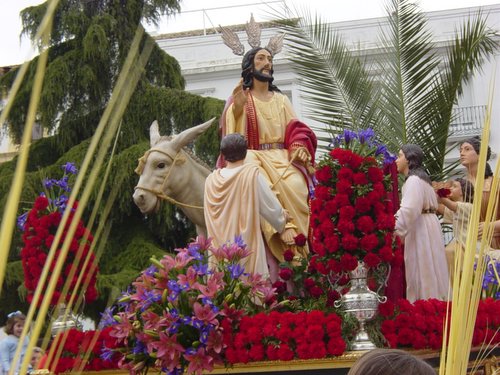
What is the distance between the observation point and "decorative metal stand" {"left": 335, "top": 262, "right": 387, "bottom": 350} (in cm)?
616

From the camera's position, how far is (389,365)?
4.95 feet

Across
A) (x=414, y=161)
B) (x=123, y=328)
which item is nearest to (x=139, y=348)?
(x=123, y=328)

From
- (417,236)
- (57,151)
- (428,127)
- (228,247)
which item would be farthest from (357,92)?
(57,151)

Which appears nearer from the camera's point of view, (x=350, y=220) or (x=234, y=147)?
(x=350, y=220)

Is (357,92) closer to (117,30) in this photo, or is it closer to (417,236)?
(417,236)

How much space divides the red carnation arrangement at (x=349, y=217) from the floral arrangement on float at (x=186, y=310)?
0.54 m

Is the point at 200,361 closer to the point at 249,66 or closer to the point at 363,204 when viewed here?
the point at 363,204

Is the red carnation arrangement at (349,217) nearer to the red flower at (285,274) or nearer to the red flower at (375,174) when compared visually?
the red flower at (375,174)

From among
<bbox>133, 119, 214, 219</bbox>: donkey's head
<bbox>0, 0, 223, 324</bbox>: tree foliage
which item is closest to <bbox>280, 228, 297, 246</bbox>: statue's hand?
<bbox>133, 119, 214, 219</bbox>: donkey's head

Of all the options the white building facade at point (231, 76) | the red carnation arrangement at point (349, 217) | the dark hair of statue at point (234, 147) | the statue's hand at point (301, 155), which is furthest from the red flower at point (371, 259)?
the white building facade at point (231, 76)

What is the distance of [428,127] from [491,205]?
38.1 feet

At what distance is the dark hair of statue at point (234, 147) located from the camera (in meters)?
7.56

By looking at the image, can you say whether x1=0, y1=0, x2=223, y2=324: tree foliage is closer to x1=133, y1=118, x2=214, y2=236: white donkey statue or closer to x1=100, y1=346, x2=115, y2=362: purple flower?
x1=133, y1=118, x2=214, y2=236: white donkey statue

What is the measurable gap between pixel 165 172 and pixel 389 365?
7462 millimetres
